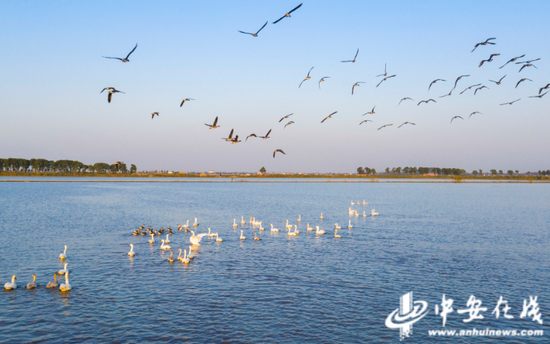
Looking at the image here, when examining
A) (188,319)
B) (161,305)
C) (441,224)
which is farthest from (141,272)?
(441,224)

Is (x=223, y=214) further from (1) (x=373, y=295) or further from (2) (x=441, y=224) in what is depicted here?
(1) (x=373, y=295)

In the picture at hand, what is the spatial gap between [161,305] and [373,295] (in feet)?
41.3

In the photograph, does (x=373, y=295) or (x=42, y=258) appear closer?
(x=373, y=295)

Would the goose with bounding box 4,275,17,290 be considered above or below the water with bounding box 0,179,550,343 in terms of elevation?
above

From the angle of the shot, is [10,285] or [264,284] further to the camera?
[264,284]

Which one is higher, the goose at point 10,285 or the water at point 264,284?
the goose at point 10,285

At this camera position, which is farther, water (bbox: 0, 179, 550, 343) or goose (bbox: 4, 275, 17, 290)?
goose (bbox: 4, 275, 17, 290)

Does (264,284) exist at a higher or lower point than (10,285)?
lower

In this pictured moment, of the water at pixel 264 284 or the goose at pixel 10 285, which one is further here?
the goose at pixel 10 285

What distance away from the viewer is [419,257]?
33562mm

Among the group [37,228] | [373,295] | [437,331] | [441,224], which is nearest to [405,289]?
[373,295]

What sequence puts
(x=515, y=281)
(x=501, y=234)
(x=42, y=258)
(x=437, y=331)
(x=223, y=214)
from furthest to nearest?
1. (x=223, y=214)
2. (x=501, y=234)
3. (x=42, y=258)
4. (x=515, y=281)
5. (x=437, y=331)

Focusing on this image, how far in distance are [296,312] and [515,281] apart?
1666 cm

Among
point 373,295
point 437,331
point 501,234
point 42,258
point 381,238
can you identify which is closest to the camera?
point 437,331
